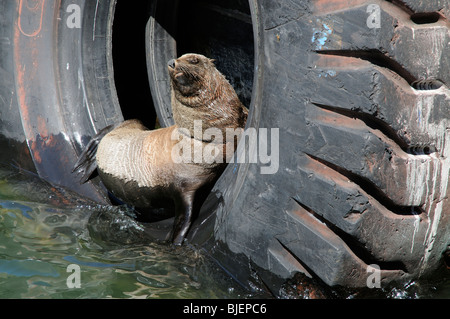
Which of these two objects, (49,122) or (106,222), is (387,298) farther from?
(49,122)

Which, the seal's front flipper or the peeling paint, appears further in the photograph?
the seal's front flipper

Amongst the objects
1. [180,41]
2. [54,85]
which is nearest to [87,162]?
[54,85]

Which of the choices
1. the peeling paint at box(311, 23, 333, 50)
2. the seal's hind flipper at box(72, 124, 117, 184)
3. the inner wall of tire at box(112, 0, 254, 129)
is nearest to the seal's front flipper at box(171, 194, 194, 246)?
the seal's hind flipper at box(72, 124, 117, 184)

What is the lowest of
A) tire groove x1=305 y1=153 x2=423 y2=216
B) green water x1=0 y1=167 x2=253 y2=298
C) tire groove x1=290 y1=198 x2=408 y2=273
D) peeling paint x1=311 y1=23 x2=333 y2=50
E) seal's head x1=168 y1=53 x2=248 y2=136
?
green water x1=0 y1=167 x2=253 y2=298

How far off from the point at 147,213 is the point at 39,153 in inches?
30.7

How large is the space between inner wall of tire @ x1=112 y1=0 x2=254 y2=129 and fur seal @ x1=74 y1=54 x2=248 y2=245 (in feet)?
1.76

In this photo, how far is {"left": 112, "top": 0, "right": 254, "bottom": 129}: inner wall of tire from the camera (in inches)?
129

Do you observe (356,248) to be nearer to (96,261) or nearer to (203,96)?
(96,261)

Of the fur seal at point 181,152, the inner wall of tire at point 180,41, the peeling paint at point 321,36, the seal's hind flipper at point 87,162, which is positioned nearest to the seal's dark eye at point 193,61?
the fur seal at point 181,152

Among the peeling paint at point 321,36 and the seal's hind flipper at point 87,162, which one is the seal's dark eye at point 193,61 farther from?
the peeling paint at point 321,36

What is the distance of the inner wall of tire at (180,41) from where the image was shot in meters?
3.28

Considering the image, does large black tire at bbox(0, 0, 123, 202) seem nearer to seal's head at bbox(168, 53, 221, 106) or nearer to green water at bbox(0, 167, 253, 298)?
green water at bbox(0, 167, 253, 298)

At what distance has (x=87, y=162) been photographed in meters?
3.22

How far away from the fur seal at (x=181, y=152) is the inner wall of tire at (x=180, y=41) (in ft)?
1.76
